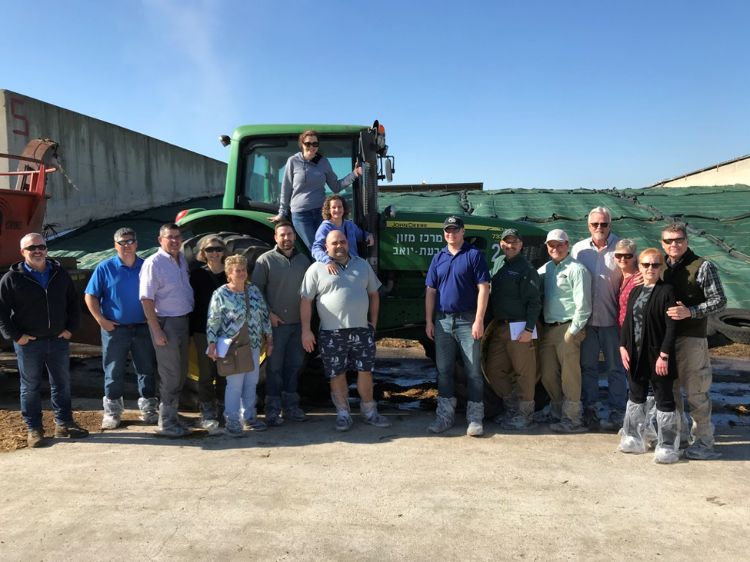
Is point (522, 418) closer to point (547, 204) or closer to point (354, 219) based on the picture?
point (354, 219)

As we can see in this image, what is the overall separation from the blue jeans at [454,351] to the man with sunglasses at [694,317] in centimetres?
135

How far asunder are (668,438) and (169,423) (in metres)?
3.54

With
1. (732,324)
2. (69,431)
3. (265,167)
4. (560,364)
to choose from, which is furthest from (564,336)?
(69,431)

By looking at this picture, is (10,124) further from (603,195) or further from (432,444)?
(603,195)

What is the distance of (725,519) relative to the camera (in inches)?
116

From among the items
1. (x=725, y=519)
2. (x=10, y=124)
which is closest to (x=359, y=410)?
(x=725, y=519)

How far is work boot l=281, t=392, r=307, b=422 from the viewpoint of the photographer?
4656 mm

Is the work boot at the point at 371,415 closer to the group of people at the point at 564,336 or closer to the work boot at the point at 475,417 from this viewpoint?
the group of people at the point at 564,336

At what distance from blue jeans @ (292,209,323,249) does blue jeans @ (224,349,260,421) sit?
41.2 inches

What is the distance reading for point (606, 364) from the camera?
441 cm

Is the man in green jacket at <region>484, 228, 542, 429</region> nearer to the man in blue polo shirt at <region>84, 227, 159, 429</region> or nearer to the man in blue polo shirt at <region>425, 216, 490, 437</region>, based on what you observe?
the man in blue polo shirt at <region>425, 216, 490, 437</region>

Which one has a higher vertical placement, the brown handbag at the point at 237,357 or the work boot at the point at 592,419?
the brown handbag at the point at 237,357

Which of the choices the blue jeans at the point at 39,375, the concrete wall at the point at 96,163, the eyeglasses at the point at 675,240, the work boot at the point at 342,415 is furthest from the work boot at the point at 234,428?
the concrete wall at the point at 96,163

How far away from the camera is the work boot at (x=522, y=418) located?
450cm
